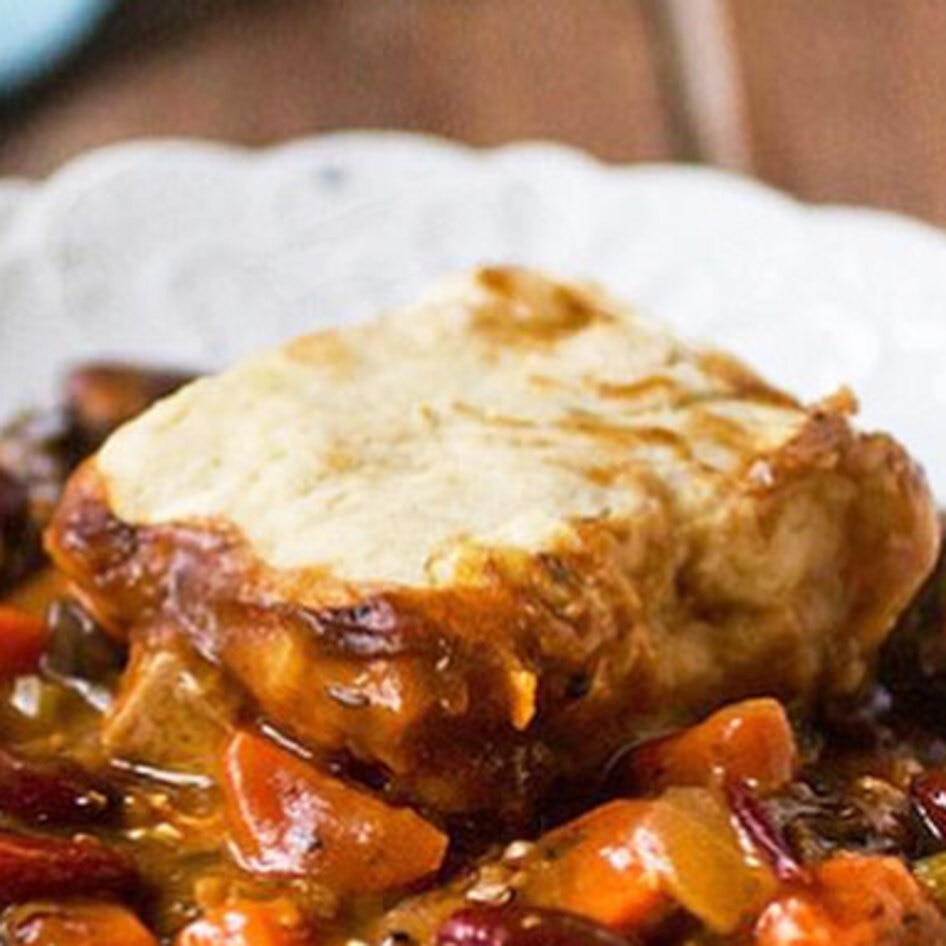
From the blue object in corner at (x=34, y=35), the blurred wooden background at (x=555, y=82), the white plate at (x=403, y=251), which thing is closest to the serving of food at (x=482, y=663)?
the white plate at (x=403, y=251)

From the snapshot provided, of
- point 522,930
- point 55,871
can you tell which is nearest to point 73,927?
point 55,871

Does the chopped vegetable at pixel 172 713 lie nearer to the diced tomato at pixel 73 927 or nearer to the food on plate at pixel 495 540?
the food on plate at pixel 495 540

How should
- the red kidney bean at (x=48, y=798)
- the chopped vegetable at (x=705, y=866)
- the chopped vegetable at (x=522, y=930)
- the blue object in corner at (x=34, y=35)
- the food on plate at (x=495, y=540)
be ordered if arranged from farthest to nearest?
the blue object in corner at (x=34, y=35)
the red kidney bean at (x=48, y=798)
the food on plate at (x=495, y=540)
the chopped vegetable at (x=705, y=866)
the chopped vegetable at (x=522, y=930)

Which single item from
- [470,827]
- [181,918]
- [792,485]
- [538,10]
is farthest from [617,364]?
[538,10]

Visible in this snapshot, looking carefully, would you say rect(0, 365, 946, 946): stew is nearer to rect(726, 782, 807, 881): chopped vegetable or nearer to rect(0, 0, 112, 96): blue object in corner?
rect(726, 782, 807, 881): chopped vegetable

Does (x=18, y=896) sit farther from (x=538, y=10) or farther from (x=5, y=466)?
(x=538, y=10)

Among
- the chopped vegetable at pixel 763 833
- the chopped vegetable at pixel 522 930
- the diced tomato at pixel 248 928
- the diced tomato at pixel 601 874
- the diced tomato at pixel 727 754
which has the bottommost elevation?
the diced tomato at pixel 727 754

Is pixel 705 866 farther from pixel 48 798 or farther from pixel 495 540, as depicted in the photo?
pixel 48 798
